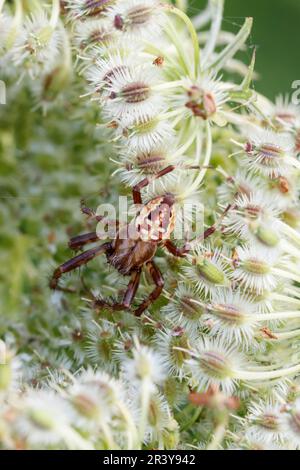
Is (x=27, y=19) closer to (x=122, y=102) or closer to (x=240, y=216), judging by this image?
(x=122, y=102)

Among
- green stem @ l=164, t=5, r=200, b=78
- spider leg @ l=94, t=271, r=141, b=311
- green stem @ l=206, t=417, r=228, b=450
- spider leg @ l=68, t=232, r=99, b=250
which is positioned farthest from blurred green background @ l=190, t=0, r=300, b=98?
green stem @ l=206, t=417, r=228, b=450

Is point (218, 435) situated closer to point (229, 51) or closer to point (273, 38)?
point (229, 51)

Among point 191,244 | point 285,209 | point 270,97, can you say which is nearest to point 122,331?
point 191,244

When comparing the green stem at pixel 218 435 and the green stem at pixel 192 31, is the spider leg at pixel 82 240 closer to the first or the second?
the green stem at pixel 192 31

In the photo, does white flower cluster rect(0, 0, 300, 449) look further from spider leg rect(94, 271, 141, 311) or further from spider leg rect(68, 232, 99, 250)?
spider leg rect(68, 232, 99, 250)

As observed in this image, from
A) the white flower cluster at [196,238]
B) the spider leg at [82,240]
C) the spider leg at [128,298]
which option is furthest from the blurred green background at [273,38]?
the spider leg at [128,298]

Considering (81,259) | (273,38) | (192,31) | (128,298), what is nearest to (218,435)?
(128,298)
